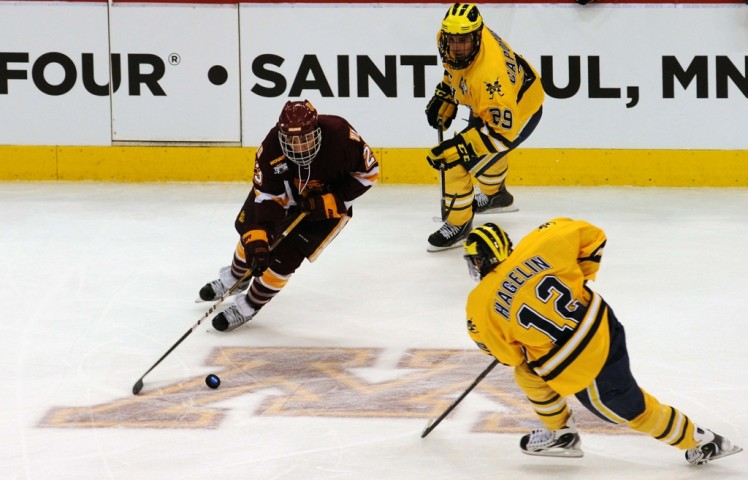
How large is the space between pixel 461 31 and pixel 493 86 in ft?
0.92

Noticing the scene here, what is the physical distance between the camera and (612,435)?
367 centimetres

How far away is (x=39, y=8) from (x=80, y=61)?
14.9 inches

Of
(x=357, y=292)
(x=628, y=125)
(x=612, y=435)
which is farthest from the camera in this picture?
(x=628, y=125)

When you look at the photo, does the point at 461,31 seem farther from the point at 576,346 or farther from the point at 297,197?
the point at 576,346

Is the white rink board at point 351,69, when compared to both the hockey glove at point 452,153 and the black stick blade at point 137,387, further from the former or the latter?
the black stick blade at point 137,387

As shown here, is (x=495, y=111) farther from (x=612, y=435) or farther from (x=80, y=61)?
(x=80, y=61)

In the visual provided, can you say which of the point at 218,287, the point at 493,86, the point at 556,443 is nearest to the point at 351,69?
the point at 493,86

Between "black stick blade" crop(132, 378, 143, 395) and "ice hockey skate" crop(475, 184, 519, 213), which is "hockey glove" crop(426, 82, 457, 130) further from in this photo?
"black stick blade" crop(132, 378, 143, 395)

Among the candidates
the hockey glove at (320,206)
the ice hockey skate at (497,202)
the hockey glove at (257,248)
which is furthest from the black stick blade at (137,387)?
the ice hockey skate at (497,202)

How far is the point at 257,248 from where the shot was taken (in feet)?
14.8

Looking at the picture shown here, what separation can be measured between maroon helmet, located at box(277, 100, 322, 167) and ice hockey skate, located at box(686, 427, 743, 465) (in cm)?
174

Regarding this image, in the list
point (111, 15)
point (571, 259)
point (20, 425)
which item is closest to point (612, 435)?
point (571, 259)

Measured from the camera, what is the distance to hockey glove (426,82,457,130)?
6172 millimetres

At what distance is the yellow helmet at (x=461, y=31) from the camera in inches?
221
